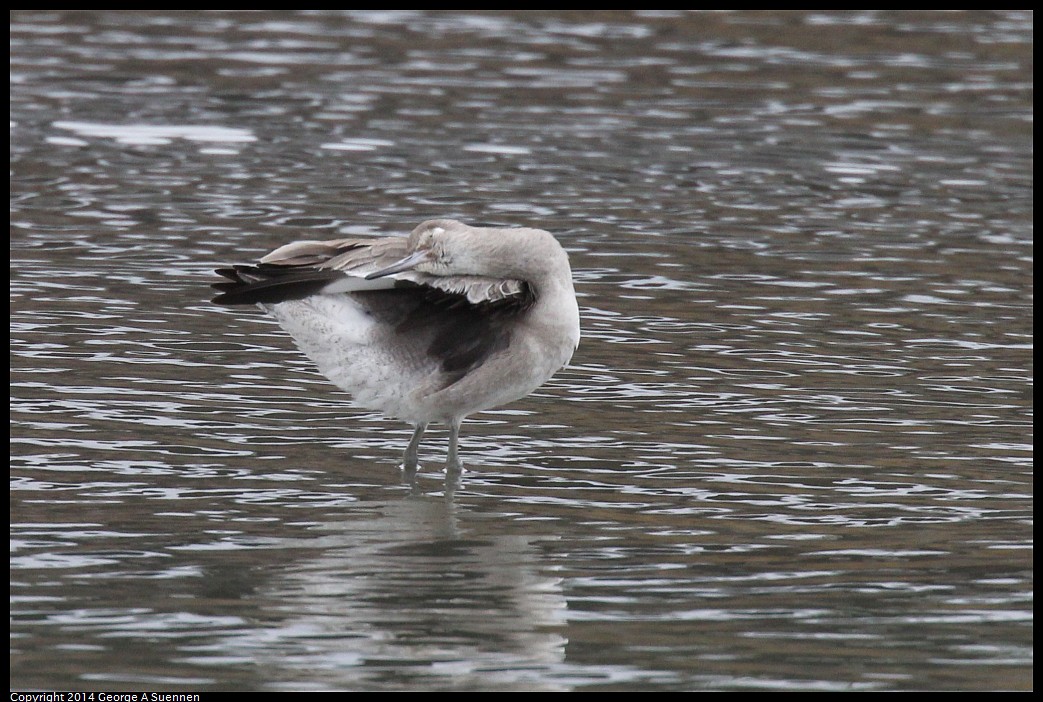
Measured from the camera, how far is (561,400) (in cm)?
968

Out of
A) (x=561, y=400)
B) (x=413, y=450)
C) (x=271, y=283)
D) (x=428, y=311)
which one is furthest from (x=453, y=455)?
(x=561, y=400)

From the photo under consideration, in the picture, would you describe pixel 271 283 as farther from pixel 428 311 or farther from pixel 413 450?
pixel 413 450

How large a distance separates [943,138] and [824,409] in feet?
27.8

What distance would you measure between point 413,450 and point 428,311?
793 mm

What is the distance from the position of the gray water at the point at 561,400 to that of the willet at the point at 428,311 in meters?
0.46

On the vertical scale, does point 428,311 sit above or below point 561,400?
above

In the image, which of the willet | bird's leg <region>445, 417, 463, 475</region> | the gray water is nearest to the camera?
the gray water

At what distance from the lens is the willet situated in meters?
7.58

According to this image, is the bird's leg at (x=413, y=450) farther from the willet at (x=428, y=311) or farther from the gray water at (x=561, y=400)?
the gray water at (x=561, y=400)

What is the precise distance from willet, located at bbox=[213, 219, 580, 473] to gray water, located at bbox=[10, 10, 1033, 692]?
463 mm

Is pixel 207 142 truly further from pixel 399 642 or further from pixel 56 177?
pixel 399 642

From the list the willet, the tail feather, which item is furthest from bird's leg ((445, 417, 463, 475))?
the tail feather

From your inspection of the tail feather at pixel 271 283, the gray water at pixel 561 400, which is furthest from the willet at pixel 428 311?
the gray water at pixel 561 400

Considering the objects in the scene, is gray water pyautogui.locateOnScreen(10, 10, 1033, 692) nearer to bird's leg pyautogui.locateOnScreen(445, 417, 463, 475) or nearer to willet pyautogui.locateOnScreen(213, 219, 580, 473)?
bird's leg pyautogui.locateOnScreen(445, 417, 463, 475)
